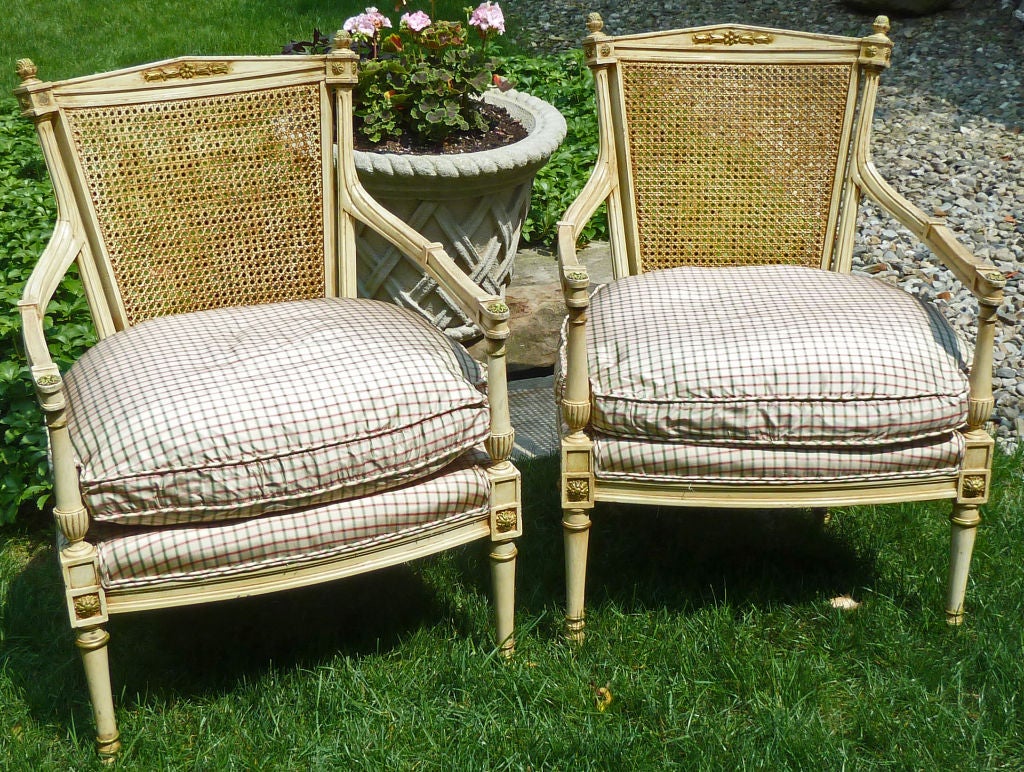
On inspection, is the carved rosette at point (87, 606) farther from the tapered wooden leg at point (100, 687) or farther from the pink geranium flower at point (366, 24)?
the pink geranium flower at point (366, 24)

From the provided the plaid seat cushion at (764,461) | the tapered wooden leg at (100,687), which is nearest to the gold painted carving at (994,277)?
the plaid seat cushion at (764,461)

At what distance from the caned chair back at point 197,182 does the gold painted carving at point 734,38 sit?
40.9 inches

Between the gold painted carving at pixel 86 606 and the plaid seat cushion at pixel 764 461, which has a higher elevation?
the plaid seat cushion at pixel 764 461

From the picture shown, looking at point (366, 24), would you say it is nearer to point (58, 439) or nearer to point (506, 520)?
point (506, 520)

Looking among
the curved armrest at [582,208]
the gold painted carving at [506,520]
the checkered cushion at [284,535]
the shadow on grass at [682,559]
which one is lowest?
the shadow on grass at [682,559]

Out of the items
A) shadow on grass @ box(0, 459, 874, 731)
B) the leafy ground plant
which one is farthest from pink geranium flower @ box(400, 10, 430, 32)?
shadow on grass @ box(0, 459, 874, 731)

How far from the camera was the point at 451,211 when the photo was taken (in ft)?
12.4

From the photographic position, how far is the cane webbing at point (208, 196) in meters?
2.76

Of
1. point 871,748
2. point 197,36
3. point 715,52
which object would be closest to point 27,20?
point 197,36

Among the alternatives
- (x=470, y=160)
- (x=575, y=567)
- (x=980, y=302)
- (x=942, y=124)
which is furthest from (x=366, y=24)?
(x=942, y=124)

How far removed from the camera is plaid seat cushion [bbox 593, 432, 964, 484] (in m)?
2.45

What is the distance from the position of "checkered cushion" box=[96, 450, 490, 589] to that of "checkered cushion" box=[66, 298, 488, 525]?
31mm

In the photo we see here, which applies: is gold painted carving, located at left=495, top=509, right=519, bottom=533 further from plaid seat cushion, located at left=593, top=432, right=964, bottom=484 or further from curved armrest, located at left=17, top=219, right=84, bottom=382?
curved armrest, located at left=17, top=219, right=84, bottom=382

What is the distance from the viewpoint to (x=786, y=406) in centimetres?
241
